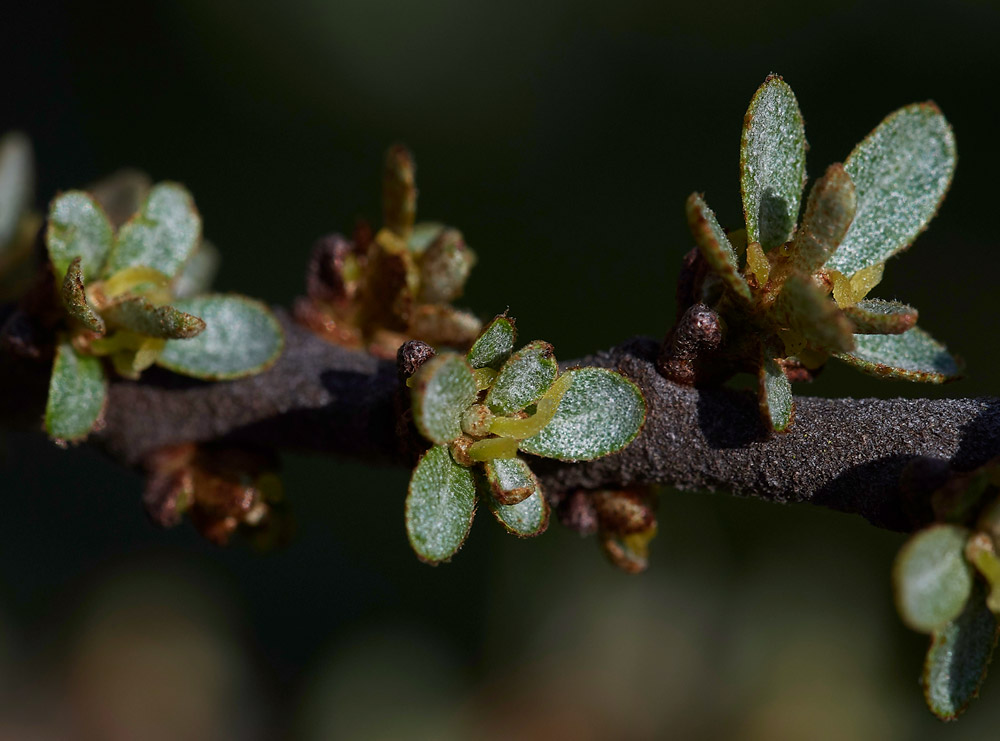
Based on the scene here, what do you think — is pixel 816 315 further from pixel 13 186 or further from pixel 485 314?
pixel 485 314

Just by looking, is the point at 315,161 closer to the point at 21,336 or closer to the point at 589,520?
the point at 21,336

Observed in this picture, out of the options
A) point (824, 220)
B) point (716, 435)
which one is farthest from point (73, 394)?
point (824, 220)

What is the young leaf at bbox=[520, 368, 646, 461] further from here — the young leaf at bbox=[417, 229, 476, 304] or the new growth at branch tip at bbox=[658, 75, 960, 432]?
the young leaf at bbox=[417, 229, 476, 304]

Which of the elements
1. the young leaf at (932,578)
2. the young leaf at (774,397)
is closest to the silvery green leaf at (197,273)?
the young leaf at (774,397)

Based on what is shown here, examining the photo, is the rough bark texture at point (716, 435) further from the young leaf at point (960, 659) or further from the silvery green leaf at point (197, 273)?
the silvery green leaf at point (197, 273)

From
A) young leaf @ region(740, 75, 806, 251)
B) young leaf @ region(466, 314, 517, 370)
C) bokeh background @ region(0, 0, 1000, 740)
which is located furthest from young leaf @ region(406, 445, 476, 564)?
bokeh background @ region(0, 0, 1000, 740)

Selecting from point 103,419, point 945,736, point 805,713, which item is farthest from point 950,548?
point 945,736
